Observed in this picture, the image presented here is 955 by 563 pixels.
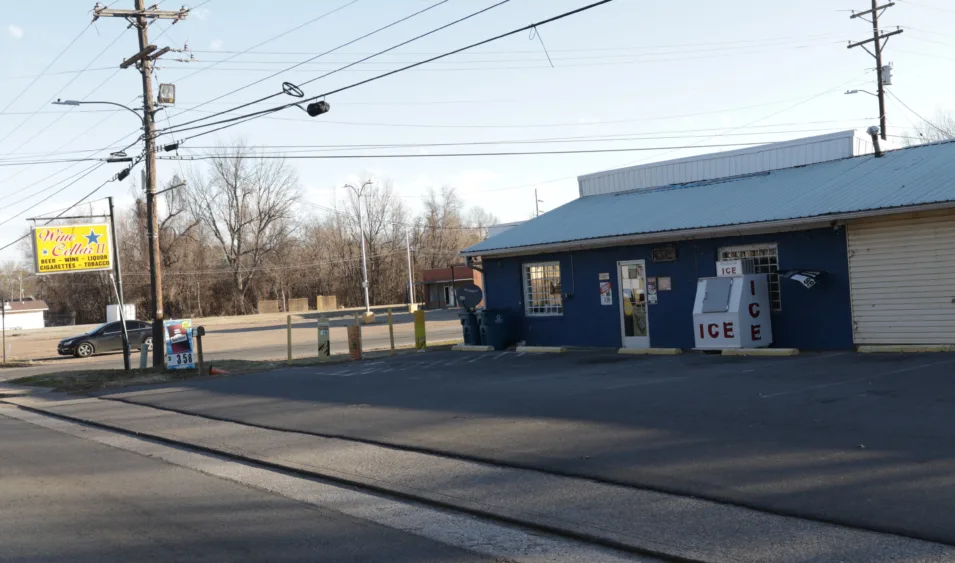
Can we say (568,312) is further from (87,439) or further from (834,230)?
(87,439)

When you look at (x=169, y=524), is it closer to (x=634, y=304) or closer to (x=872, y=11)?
(x=634, y=304)

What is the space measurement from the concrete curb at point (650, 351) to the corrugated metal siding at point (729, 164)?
6.60 m

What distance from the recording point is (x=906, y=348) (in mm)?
16156

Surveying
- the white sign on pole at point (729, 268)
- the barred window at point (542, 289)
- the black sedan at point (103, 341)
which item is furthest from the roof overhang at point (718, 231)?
the black sedan at point (103, 341)

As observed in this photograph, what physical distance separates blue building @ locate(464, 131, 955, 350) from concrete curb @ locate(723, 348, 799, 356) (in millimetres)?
974

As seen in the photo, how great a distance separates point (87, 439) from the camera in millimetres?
13312

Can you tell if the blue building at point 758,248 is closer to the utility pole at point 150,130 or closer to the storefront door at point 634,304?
the storefront door at point 634,304

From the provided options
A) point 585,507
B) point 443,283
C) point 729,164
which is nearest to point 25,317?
point 443,283

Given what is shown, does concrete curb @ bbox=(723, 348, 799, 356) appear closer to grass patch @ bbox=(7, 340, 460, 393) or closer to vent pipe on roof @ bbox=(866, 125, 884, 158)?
vent pipe on roof @ bbox=(866, 125, 884, 158)

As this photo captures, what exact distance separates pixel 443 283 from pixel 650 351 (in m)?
66.4

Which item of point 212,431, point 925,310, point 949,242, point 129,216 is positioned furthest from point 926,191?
point 129,216

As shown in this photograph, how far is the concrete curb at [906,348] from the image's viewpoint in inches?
617

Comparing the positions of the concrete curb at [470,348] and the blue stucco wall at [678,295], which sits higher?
the blue stucco wall at [678,295]

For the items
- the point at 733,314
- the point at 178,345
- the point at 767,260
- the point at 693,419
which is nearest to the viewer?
the point at 693,419
